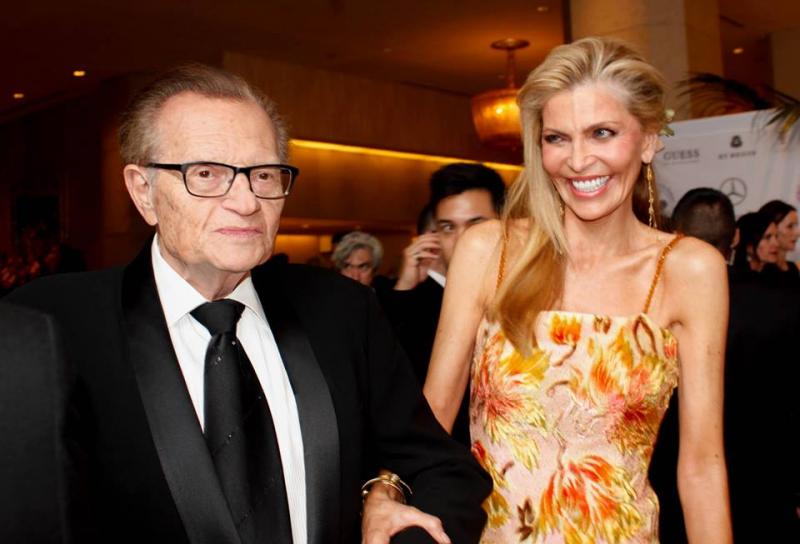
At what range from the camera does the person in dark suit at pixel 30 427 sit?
44 cm

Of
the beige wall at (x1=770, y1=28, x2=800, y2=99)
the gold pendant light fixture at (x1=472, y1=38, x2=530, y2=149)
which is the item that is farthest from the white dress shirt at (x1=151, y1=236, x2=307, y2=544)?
the beige wall at (x1=770, y1=28, x2=800, y2=99)

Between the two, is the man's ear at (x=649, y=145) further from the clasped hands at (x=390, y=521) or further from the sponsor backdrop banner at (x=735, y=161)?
the sponsor backdrop banner at (x=735, y=161)

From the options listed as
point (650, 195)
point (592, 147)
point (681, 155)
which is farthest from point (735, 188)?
point (592, 147)

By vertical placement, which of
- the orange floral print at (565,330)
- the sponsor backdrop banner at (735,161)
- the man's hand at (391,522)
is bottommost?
the man's hand at (391,522)

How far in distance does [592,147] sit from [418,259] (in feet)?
4.52

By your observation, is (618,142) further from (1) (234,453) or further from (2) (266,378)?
(1) (234,453)

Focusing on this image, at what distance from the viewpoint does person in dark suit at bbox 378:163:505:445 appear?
280 cm

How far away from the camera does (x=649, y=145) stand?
2.04 m

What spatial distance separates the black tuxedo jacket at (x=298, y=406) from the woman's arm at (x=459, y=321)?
1.66 ft

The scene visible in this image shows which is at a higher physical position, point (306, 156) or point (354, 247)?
point (306, 156)

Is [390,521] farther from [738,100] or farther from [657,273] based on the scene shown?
[738,100]

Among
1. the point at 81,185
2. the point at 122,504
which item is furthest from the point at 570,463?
the point at 81,185

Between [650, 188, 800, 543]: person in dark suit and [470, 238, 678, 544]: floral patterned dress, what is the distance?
0.90 m

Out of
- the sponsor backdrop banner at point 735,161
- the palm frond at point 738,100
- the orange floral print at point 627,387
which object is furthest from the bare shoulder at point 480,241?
the palm frond at point 738,100
